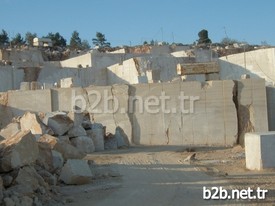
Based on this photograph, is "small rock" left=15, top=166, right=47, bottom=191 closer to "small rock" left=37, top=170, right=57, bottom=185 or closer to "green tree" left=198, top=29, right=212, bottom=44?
"small rock" left=37, top=170, right=57, bottom=185

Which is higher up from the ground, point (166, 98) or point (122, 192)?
point (166, 98)

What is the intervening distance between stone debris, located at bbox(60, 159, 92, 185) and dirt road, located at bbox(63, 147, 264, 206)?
185 millimetres

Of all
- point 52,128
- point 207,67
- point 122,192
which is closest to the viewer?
point 122,192

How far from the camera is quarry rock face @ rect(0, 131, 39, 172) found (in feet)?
26.2

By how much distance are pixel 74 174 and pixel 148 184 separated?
1412 mm

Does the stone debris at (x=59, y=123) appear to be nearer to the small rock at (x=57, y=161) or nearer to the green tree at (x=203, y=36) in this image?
the small rock at (x=57, y=161)

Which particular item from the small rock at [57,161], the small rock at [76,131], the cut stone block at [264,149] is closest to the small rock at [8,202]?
the small rock at [57,161]

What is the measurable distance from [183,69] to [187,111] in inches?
84.5

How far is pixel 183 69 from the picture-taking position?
1816 cm

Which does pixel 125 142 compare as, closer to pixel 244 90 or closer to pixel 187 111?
pixel 187 111

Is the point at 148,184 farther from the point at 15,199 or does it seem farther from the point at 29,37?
the point at 29,37

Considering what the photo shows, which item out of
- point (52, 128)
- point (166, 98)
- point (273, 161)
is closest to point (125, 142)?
point (166, 98)

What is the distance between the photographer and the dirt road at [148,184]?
7.60 metres

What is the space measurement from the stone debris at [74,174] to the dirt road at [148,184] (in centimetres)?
18
